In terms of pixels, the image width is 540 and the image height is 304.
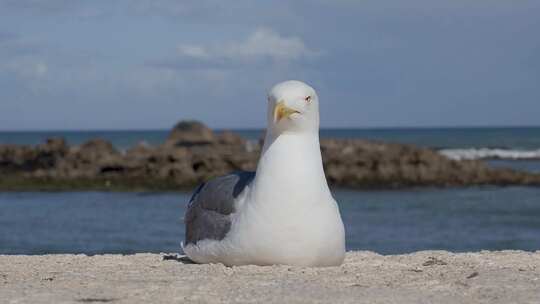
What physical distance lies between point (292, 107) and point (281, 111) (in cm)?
8

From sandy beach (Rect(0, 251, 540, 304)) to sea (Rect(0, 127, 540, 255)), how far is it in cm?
774

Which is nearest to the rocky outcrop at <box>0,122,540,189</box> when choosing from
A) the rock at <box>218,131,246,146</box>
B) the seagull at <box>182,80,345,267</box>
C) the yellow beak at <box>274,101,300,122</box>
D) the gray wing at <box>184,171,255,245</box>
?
the rock at <box>218,131,246,146</box>

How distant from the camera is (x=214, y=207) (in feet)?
24.7

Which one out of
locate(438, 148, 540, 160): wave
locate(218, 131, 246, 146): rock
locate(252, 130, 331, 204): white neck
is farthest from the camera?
locate(438, 148, 540, 160): wave

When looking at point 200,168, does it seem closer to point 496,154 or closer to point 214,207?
point 496,154

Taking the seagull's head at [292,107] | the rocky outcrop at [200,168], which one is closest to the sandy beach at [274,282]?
the seagull's head at [292,107]

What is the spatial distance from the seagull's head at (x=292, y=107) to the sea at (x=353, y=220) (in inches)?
333

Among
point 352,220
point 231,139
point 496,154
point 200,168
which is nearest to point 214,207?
point 352,220

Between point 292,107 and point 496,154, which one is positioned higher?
point 292,107

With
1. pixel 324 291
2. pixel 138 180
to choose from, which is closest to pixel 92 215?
pixel 138 180

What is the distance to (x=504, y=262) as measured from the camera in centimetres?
807

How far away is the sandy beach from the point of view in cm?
591

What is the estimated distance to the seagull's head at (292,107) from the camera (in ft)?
22.8

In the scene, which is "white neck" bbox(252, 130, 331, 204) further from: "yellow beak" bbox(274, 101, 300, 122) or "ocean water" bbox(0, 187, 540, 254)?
"ocean water" bbox(0, 187, 540, 254)
